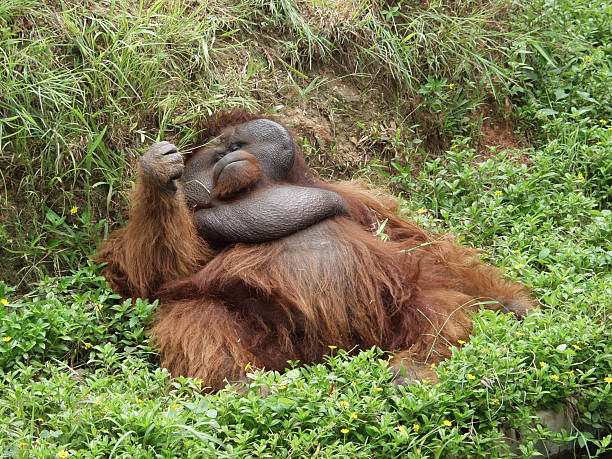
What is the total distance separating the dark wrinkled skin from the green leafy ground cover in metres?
0.41

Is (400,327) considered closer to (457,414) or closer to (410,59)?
(457,414)

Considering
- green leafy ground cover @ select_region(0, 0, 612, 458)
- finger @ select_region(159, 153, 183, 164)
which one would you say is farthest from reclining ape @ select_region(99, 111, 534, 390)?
green leafy ground cover @ select_region(0, 0, 612, 458)

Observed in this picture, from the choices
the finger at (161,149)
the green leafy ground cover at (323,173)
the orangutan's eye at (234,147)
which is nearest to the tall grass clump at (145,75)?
the green leafy ground cover at (323,173)

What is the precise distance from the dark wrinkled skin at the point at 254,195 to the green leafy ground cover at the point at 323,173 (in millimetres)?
411

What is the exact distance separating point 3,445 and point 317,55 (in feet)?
9.78

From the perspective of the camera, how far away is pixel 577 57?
547cm

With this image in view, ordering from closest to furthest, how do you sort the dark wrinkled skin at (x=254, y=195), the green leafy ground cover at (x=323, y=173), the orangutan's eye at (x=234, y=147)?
the green leafy ground cover at (x=323, y=173)
the dark wrinkled skin at (x=254, y=195)
the orangutan's eye at (x=234, y=147)

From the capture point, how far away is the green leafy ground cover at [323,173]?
271cm

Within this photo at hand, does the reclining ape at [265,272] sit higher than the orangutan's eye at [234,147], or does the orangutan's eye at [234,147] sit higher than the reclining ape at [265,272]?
the orangutan's eye at [234,147]

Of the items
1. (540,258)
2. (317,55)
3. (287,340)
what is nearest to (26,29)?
(317,55)

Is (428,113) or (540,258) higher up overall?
(428,113)

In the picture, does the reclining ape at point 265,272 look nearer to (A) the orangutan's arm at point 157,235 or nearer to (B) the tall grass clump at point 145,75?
(A) the orangutan's arm at point 157,235

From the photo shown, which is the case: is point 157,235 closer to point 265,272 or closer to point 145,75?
point 265,272

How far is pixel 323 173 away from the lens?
15.3ft
